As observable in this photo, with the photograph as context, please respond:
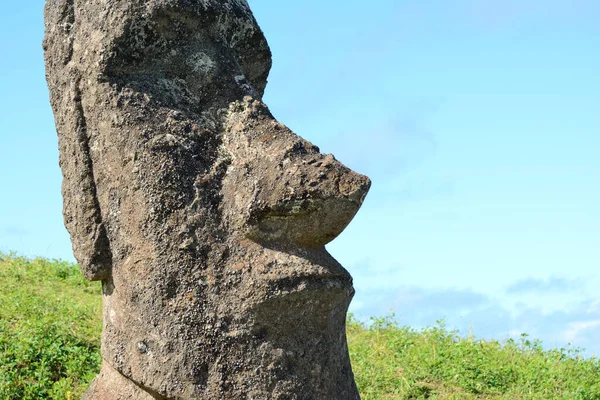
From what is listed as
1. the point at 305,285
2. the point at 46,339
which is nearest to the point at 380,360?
the point at 46,339

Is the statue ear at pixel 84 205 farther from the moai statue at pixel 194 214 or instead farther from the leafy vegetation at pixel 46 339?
the leafy vegetation at pixel 46 339

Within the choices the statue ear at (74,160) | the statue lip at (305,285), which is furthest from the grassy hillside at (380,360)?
the statue lip at (305,285)

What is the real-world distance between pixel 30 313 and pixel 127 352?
4289 millimetres

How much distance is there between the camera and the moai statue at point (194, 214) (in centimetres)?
297

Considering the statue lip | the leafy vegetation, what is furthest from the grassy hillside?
the statue lip

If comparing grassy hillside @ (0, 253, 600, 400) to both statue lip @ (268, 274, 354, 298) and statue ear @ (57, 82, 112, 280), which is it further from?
statue lip @ (268, 274, 354, 298)

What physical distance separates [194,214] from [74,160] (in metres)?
0.65

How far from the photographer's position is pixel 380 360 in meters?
7.06

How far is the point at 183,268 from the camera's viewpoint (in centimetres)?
298

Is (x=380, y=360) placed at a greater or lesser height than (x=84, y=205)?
greater

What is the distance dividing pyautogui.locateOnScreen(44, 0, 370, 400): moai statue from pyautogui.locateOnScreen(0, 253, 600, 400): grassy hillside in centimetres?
288

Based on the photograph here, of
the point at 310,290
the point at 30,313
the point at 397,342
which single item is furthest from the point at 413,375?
the point at 310,290

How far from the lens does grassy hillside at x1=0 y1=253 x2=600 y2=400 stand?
599 cm

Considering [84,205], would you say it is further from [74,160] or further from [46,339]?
[46,339]
